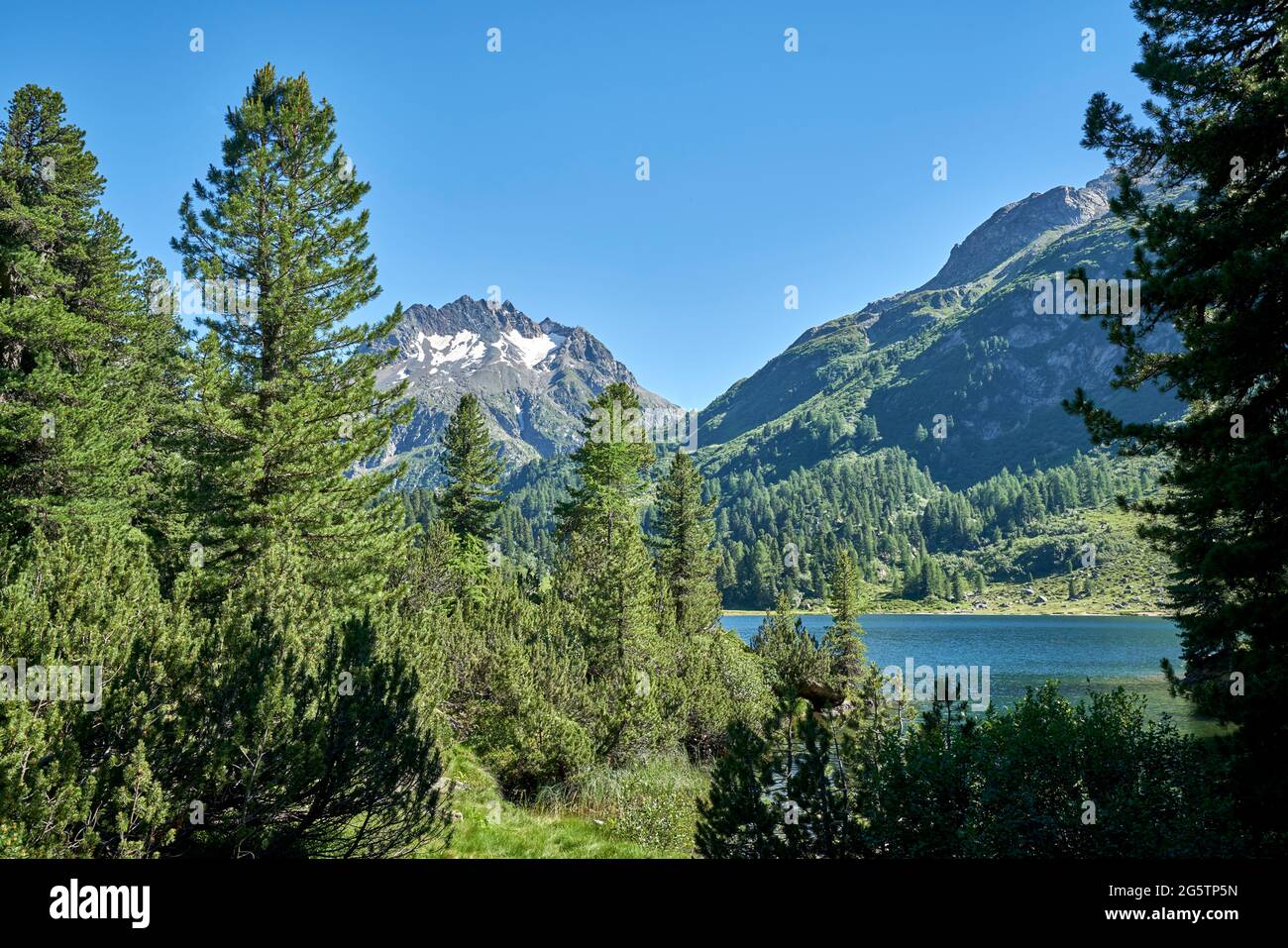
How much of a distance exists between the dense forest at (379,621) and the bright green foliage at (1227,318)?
0.15 ft

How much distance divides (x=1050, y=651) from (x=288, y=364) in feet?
284

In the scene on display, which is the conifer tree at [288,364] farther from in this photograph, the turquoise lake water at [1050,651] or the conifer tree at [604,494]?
the turquoise lake water at [1050,651]

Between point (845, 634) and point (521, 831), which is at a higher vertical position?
point (521, 831)

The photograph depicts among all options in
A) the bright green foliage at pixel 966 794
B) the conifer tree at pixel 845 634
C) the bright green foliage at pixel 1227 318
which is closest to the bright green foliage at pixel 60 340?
the bright green foliage at pixel 966 794

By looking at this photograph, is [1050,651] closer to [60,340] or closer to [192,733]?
[192,733]

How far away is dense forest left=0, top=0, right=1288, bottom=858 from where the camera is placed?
7113mm

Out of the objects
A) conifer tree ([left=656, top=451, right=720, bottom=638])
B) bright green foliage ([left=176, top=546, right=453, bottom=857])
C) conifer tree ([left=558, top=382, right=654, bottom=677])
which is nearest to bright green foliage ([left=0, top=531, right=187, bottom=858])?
bright green foliage ([left=176, top=546, right=453, bottom=857])

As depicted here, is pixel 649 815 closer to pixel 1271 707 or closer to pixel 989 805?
pixel 989 805

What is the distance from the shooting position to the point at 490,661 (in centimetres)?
2017

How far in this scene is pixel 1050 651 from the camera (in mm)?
78188

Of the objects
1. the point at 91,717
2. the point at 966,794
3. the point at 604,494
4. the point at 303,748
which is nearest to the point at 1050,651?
the point at 604,494

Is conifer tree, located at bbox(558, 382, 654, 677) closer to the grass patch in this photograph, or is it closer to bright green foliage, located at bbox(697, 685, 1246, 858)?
the grass patch

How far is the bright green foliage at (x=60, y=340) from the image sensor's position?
18.5m
